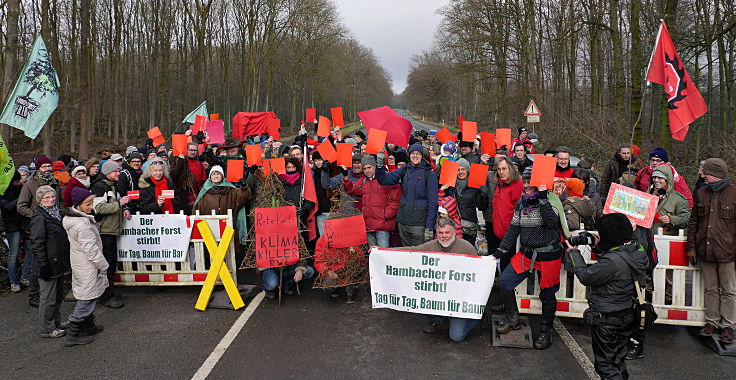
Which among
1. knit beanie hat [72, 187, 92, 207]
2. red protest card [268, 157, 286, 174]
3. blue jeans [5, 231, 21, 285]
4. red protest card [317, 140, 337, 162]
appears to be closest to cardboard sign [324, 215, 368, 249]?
red protest card [268, 157, 286, 174]

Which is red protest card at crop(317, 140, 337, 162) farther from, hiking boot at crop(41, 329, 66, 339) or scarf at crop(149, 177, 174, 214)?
hiking boot at crop(41, 329, 66, 339)

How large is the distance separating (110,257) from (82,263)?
4.83 feet

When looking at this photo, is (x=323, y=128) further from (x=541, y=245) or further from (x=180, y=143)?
(x=541, y=245)

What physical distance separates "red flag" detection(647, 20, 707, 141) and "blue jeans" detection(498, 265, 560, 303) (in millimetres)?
3420

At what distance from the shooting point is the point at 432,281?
18.8 ft

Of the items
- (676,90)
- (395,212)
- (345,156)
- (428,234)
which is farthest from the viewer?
(345,156)

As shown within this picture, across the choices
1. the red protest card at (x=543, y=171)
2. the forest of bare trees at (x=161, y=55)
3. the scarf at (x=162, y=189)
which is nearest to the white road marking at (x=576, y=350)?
the red protest card at (x=543, y=171)

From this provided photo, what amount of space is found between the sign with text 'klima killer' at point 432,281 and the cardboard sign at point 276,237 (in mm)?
1431

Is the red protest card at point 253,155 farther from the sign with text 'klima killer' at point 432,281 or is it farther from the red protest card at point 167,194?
the sign with text 'klima killer' at point 432,281

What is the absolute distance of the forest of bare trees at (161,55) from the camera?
81.4 feet

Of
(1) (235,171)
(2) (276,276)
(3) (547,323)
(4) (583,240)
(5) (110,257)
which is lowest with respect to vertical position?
(3) (547,323)

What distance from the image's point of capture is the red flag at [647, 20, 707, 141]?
7.20 meters

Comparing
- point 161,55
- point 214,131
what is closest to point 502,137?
point 214,131

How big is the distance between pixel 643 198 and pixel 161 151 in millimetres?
8902
